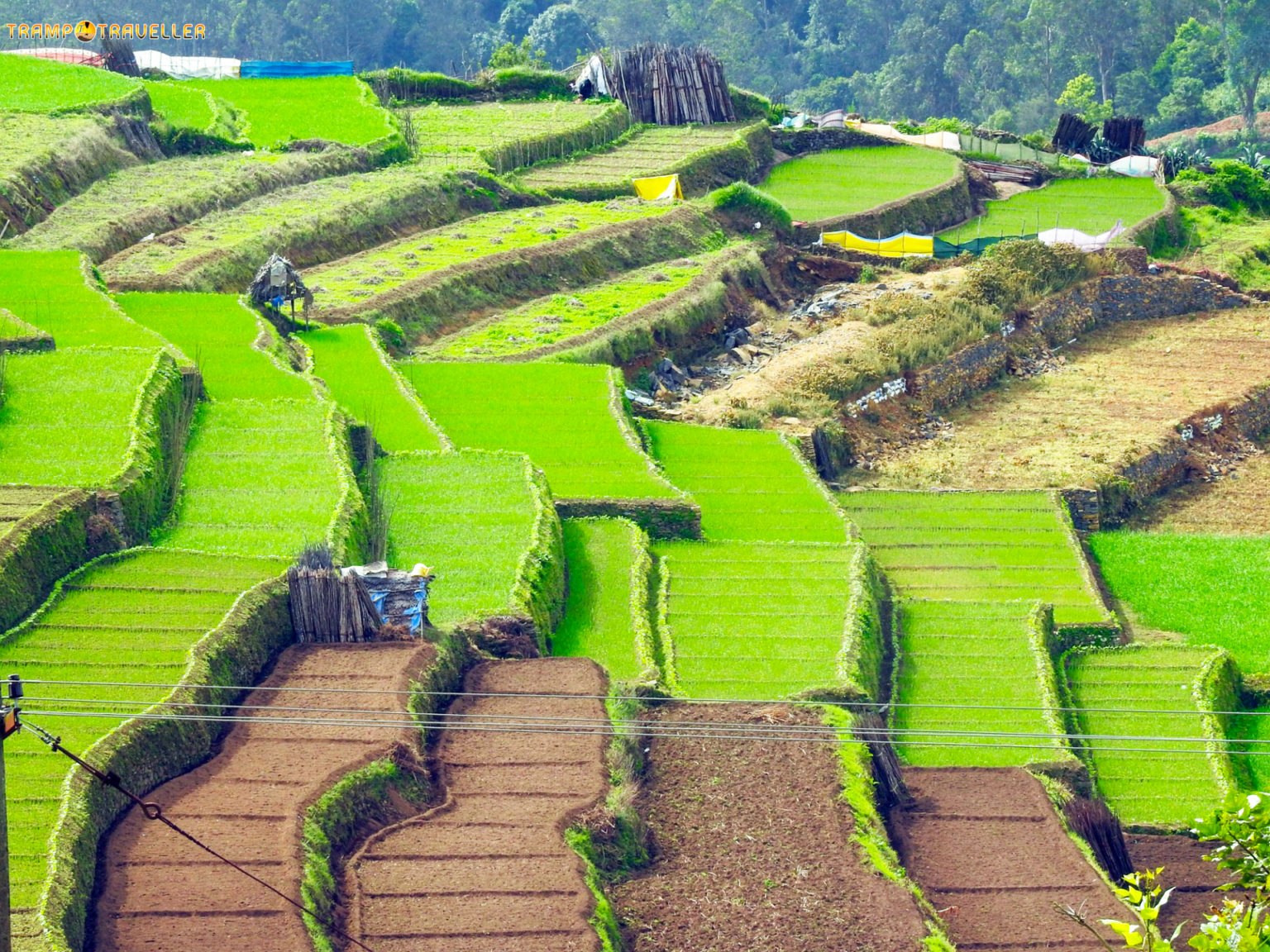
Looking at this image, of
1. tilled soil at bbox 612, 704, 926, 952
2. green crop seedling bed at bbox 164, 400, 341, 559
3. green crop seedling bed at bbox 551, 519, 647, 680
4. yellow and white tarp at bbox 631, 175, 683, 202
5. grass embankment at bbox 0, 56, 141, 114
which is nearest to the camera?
tilled soil at bbox 612, 704, 926, 952

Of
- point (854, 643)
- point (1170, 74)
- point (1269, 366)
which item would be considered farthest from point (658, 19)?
point (854, 643)

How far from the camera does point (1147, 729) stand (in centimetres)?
2984

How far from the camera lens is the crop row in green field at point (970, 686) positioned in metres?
27.5

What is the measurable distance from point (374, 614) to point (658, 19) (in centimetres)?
10633

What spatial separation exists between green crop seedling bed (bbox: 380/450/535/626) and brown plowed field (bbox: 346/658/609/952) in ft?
9.69

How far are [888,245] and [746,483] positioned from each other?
858 inches

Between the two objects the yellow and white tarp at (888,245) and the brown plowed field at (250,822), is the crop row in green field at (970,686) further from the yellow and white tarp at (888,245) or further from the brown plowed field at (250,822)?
the yellow and white tarp at (888,245)

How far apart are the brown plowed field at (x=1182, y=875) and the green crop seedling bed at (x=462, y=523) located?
8696 mm

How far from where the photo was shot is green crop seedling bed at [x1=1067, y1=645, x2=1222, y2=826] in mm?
27797

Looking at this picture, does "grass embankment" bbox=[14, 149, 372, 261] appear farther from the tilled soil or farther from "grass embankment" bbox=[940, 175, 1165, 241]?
the tilled soil

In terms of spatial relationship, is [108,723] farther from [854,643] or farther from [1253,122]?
[1253,122]

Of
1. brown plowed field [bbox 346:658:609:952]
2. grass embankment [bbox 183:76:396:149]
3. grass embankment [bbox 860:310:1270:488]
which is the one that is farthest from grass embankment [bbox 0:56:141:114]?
brown plowed field [bbox 346:658:609:952]

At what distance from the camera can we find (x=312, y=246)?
47.4 meters

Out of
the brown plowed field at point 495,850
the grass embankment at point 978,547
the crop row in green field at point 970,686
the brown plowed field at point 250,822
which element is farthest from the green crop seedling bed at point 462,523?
the grass embankment at point 978,547
